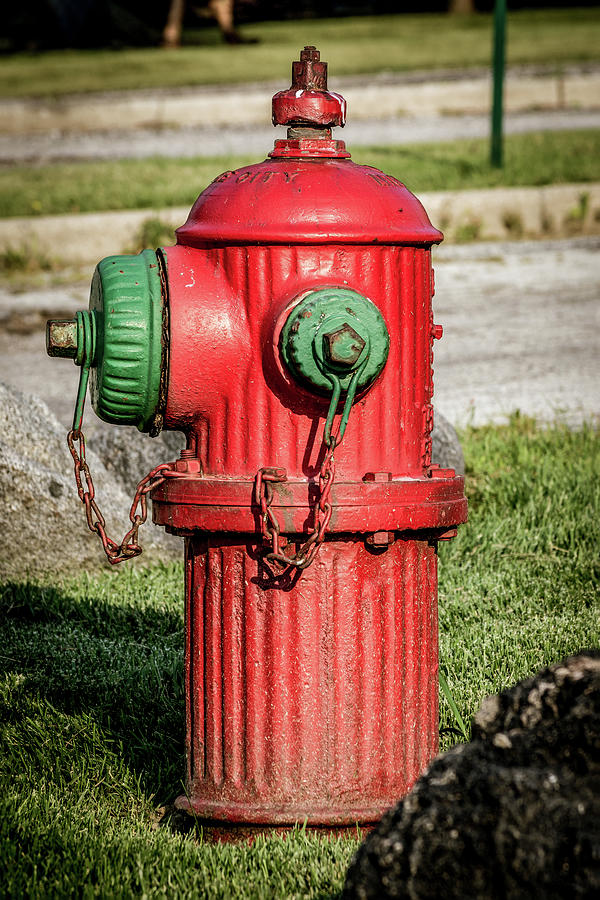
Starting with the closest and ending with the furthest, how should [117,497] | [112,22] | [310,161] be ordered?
[310,161], [117,497], [112,22]

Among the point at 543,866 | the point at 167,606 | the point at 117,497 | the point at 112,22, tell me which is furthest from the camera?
the point at 112,22

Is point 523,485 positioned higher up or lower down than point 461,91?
lower down

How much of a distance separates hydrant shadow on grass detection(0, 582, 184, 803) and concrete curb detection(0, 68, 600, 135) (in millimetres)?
12141

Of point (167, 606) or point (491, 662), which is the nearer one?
point (491, 662)

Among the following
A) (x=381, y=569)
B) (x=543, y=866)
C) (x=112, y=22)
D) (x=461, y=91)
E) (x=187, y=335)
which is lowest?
(x=543, y=866)

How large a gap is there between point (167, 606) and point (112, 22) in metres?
21.0

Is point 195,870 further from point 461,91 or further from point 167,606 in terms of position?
point 461,91

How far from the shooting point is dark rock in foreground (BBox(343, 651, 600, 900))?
168cm

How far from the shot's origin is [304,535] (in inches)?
92.8

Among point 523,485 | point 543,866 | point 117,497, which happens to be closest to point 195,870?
point 543,866

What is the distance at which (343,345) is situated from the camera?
2248 millimetres

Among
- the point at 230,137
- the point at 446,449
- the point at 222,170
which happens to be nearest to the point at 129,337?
the point at 446,449

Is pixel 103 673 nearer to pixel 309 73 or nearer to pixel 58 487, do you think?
pixel 58 487

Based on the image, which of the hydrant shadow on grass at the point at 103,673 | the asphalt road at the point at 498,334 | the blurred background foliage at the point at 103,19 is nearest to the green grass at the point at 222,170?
the asphalt road at the point at 498,334
